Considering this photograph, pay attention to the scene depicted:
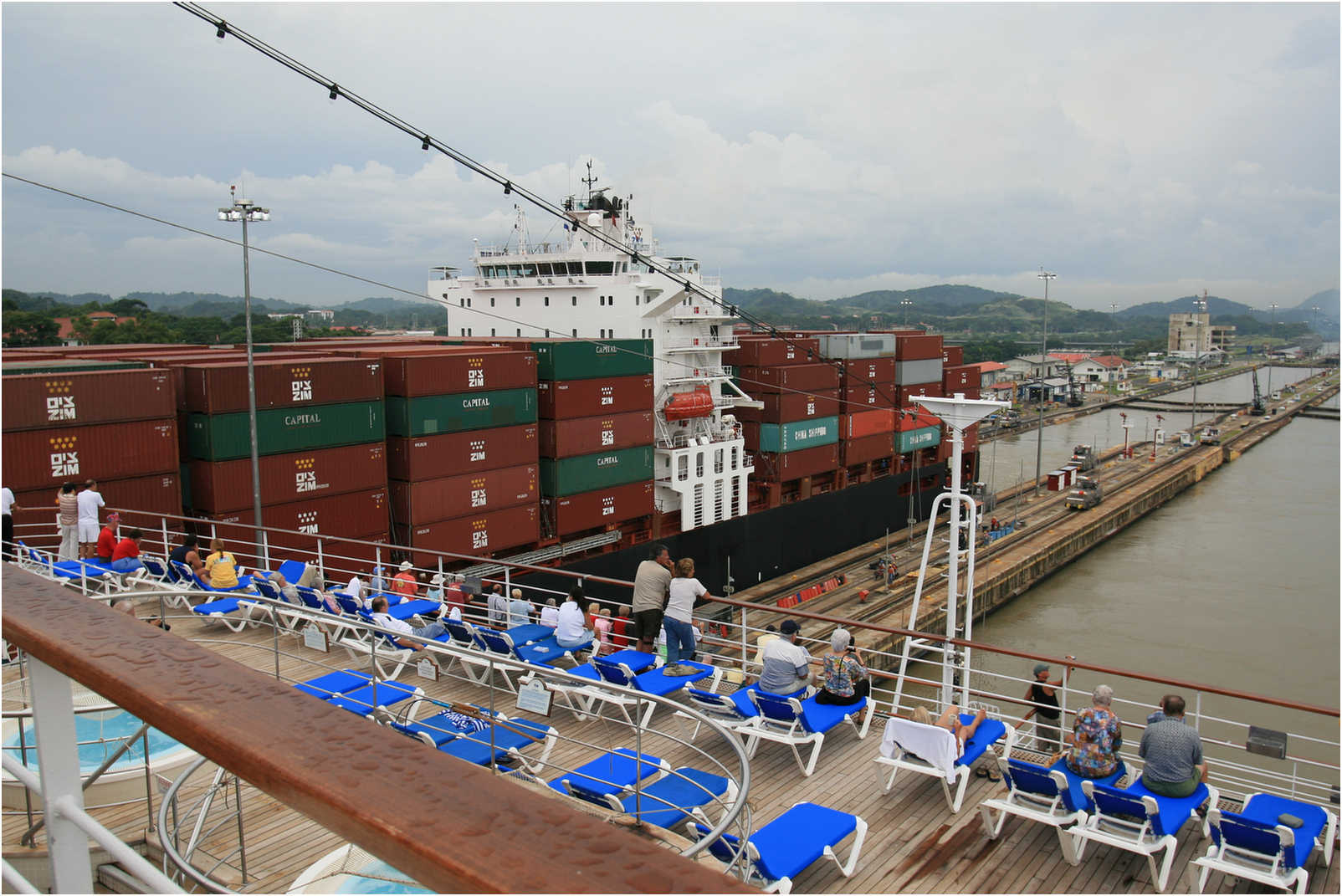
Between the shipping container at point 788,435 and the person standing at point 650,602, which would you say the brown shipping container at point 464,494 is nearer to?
the shipping container at point 788,435

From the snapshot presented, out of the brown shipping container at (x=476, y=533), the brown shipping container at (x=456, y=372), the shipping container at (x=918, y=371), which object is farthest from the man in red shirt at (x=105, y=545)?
the shipping container at (x=918, y=371)

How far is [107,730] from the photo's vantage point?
14.1 ft

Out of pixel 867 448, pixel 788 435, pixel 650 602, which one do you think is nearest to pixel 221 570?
pixel 650 602

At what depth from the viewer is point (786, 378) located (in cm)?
2800

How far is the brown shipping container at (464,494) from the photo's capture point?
18.4 m

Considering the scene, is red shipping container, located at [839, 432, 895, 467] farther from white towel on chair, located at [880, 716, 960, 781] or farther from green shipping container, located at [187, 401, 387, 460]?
white towel on chair, located at [880, 716, 960, 781]

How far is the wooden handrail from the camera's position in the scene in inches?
34.2

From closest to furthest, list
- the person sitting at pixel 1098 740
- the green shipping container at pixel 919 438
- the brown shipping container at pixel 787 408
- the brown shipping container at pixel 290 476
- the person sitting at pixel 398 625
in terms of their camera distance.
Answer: the person sitting at pixel 1098 740
the person sitting at pixel 398 625
the brown shipping container at pixel 290 476
the brown shipping container at pixel 787 408
the green shipping container at pixel 919 438

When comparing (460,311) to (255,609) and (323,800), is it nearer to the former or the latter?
(255,609)

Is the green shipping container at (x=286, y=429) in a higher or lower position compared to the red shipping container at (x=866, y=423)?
higher

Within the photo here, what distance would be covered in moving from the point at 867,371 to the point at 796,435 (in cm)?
538

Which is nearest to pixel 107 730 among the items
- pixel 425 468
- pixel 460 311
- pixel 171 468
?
pixel 171 468

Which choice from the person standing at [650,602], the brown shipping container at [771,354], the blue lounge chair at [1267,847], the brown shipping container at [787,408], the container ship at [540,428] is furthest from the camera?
the brown shipping container at [771,354]

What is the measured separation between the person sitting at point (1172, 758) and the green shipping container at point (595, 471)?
55.9ft
